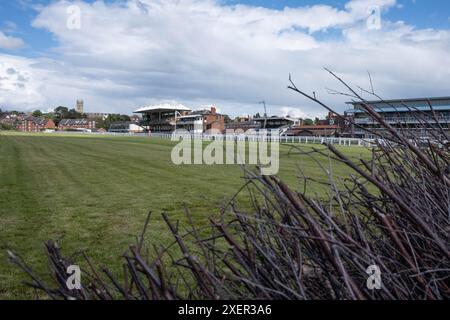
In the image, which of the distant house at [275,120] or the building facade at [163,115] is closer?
the distant house at [275,120]

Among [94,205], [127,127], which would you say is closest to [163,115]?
[127,127]

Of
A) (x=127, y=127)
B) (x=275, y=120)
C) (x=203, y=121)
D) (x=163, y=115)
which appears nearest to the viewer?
(x=275, y=120)

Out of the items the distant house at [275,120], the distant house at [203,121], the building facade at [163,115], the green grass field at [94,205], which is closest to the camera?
the distant house at [275,120]

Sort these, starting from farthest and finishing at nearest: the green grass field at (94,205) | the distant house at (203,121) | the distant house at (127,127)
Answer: the distant house at (127,127) < the distant house at (203,121) < the green grass field at (94,205)

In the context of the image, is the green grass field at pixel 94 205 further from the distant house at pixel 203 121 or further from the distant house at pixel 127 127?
the distant house at pixel 127 127

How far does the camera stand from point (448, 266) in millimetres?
1673

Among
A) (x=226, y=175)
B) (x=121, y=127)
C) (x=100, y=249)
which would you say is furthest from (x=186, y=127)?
(x=100, y=249)

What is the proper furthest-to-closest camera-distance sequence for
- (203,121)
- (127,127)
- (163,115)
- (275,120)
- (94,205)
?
(127,127), (163,115), (203,121), (94,205), (275,120)

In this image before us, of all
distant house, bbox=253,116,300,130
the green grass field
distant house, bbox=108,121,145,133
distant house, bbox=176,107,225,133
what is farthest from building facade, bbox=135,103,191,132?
distant house, bbox=253,116,300,130

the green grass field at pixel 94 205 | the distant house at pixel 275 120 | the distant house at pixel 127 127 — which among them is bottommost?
the green grass field at pixel 94 205

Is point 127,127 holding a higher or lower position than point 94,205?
higher

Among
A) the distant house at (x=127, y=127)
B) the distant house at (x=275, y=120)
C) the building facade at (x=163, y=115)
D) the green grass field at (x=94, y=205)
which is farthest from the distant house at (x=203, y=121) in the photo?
the distant house at (x=275, y=120)

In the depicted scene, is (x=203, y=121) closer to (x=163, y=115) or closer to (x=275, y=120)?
(x=163, y=115)
